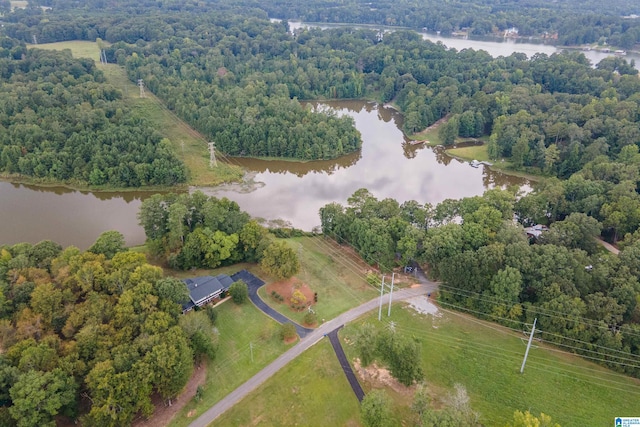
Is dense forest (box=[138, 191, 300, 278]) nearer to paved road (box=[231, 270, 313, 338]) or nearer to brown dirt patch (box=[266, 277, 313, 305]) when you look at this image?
brown dirt patch (box=[266, 277, 313, 305])

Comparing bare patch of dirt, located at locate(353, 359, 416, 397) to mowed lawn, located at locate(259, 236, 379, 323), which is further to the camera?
mowed lawn, located at locate(259, 236, 379, 323)

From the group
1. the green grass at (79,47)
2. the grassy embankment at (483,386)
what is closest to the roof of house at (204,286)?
the grassy embankment at (483,386)

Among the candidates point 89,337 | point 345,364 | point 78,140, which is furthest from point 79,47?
point 345,364

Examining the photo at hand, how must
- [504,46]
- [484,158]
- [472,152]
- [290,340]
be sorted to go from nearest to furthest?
1. [290,340]
2. [484,158]
3. [472,152]
4. [504,46]

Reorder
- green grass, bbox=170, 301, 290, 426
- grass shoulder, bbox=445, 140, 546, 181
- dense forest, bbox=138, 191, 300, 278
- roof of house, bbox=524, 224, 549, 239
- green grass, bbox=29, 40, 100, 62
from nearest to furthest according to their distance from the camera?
green grass, bbox=170, 301, 290, 426 < dense forest, bbox=138, 191, 300, 278 < roof of house, bbox=524, 224, 549, 239 < grass shoulder, bbox=445, 140, 546, 181 < green grass, bbox=29, 40, 100, 62

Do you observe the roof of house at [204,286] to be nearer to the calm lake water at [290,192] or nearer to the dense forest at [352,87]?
the calm lake water at [290,192]

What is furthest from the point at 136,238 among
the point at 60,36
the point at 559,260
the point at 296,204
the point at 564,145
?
the point at 60,36

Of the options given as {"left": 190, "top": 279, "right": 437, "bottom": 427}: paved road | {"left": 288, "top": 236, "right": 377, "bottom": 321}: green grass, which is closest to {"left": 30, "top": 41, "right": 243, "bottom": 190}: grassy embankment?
{"left": 288, "top": 236, "right": 377, "bottom": 321}: green grass

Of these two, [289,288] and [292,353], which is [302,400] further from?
[289,288]
